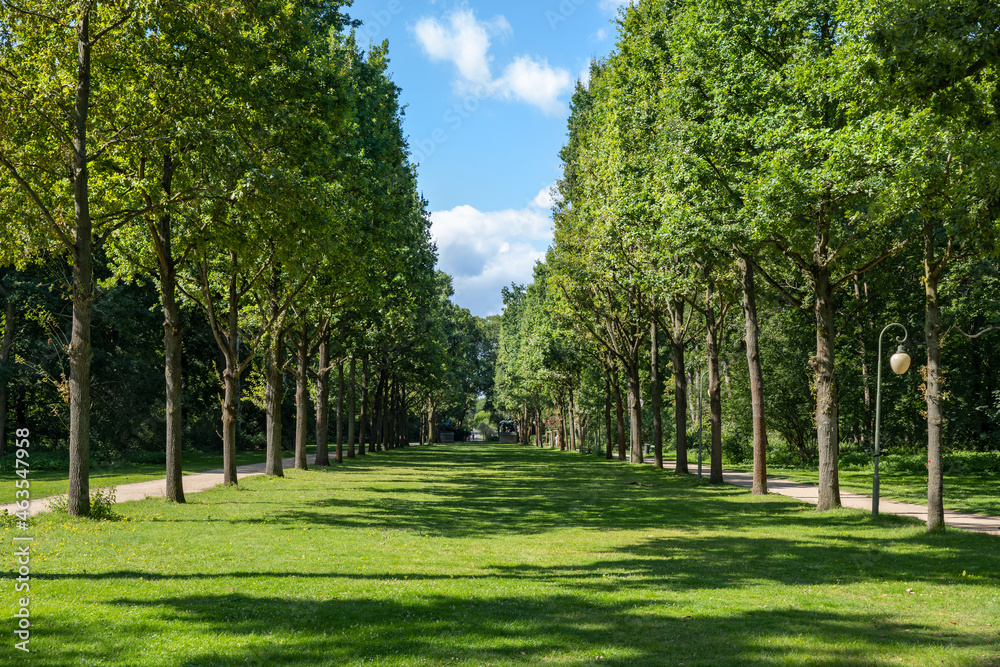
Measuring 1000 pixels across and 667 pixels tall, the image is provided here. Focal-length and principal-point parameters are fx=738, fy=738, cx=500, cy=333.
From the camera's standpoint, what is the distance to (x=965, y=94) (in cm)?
841

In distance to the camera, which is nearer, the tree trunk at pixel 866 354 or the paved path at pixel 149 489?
the paved path at pixel 149 489

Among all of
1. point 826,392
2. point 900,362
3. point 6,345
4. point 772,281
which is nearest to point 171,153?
point 772,281

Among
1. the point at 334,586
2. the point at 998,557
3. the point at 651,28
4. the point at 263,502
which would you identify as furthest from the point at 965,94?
the point at 651,28

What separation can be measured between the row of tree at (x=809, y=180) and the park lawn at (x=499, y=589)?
13.9 ft

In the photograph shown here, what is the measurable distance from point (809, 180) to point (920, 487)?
1663 cm

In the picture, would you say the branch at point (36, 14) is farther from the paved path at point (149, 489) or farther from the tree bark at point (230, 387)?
the paved path at point (149, 489)

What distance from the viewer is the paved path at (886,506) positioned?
16188 millimetres

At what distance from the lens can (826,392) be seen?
57.1 feet

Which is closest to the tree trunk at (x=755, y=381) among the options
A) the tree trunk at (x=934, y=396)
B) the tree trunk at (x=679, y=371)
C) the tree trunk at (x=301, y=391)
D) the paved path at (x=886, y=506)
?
the paved path at (x=886, y=506)

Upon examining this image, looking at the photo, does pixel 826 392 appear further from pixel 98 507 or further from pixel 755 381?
pixel 98 507

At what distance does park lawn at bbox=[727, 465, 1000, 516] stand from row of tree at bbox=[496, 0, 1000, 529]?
2.22 metres

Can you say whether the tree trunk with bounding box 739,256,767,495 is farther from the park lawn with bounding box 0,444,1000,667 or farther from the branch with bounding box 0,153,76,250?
the branch with bounding box 0,153,76,250

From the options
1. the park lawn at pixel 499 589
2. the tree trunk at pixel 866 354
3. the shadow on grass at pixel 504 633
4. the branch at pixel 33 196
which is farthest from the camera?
the tree trunk at pixel 866 354

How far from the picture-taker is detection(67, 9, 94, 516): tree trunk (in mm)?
14445
